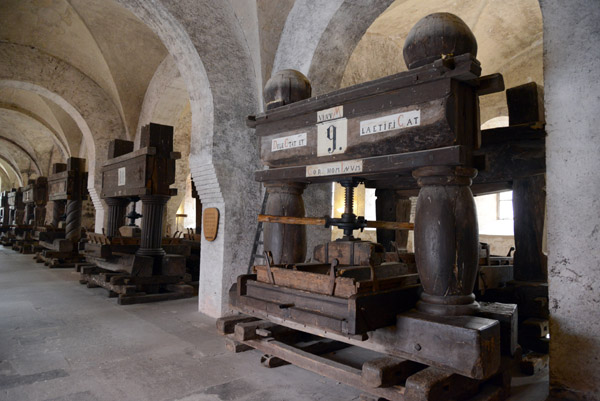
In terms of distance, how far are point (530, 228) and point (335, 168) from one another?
7.57 ft

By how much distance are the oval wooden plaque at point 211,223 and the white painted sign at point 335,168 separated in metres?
2.37

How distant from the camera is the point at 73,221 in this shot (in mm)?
10758

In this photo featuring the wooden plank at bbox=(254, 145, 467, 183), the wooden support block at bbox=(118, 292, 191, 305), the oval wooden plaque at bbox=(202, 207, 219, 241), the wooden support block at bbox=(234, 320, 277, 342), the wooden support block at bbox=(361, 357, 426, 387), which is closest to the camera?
the wooden support block at bbox=(361, 357, 426, 387)

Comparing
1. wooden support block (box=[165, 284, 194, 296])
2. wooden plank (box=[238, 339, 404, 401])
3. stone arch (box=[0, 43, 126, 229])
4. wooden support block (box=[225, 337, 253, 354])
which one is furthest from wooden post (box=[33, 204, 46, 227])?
wooden plank (box=[238, 339, 404, 401])

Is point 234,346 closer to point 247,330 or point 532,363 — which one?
point 247,330

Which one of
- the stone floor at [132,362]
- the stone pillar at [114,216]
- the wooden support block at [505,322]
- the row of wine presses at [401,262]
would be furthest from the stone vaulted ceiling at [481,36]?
the wooden support block at [505,322]

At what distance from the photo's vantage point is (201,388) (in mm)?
3014

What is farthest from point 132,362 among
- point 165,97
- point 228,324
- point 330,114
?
point 165,97

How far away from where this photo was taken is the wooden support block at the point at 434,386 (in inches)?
90.4

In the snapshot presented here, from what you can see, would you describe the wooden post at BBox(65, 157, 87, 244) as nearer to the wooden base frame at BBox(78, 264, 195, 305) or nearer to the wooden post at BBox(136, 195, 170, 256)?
the wooden base frame at BBox(78, 264, 195, 305)

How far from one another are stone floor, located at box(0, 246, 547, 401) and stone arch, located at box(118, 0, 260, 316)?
88 centimetres

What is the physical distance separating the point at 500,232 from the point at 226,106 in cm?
1231

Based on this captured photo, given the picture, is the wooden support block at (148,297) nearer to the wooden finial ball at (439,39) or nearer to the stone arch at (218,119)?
the stone arch at (218,119)

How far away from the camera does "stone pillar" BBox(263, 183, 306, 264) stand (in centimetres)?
395
